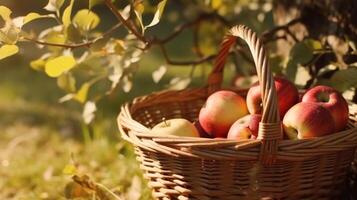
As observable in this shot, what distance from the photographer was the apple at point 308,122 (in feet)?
5.48

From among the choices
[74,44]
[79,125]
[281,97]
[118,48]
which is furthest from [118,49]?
[79,125]

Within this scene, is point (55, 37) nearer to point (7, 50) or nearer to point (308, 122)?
point (7, 50)

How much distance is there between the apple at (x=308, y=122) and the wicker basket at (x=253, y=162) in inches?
2.7

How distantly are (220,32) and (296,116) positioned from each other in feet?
5.45

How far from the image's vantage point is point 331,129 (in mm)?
1692

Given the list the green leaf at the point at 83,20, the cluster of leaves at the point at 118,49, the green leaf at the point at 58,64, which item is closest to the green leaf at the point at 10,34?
the cluster of leaves at the point at 118,49

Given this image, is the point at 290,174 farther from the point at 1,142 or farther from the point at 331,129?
the point at 1,142

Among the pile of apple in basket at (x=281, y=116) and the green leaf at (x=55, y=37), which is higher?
the green leaf at (x=55, y=37)

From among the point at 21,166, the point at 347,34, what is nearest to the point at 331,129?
the point at 347,34

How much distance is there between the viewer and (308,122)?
65.8 inches

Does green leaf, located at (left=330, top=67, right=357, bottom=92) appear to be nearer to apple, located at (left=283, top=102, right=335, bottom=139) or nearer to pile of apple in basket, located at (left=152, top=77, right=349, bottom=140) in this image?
pile of apple in basket, located at (left=152, top=77, right=349, bottom=140)

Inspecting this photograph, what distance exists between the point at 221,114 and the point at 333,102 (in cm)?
33

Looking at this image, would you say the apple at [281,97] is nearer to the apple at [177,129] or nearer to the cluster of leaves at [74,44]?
the apple at [177,129]

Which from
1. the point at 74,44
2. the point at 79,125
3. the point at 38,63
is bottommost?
the point at 79,125
